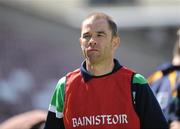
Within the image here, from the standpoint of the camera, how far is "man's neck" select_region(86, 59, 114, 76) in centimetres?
579

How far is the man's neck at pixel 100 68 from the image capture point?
579 centimetres

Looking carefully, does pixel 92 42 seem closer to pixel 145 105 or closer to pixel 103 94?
pixel 103 94

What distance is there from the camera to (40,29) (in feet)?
36.9

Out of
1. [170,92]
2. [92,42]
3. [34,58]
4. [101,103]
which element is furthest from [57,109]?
[34,58]

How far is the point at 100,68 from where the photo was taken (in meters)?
5.79

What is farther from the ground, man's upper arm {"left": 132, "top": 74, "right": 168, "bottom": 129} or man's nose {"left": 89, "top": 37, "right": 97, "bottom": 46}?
man's nose {"left": 89, "top": 37, "right": 97, "bottom": 46}

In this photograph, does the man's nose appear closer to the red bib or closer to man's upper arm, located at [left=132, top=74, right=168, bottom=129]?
the red bib

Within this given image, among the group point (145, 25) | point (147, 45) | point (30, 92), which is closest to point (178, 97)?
point (30, 92)

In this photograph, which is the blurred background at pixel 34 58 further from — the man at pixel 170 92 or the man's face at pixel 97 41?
the man's face at pixel 97 41

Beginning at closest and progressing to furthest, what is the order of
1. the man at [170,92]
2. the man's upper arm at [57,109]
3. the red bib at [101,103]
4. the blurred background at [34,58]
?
the red bib at [101,103], the man's upper arm at [57,109], the man at [170,92], the blurred background at [34,58]

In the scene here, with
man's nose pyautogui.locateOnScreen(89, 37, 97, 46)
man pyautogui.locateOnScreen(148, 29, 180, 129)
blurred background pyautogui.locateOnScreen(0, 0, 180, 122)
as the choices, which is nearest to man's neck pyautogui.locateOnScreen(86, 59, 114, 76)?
man's nose pyautogui.locateOnScreen(89, 37, 97, 46)

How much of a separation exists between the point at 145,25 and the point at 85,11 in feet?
6.09

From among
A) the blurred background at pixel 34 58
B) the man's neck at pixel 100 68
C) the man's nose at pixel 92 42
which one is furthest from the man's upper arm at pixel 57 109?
the blurred background at pixel 34 58

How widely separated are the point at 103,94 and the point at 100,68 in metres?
0.16
